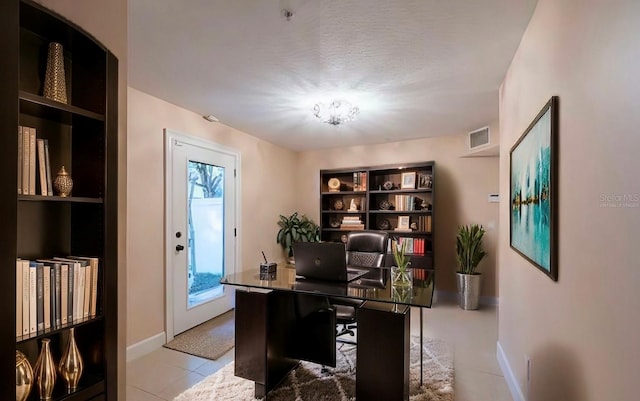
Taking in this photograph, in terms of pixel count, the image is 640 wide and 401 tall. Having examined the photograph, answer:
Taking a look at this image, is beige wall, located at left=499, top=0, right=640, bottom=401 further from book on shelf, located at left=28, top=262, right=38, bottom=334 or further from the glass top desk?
book on shelf, located at left=28, top=262, right=38, bottom=334

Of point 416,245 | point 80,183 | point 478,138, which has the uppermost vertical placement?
point 478,138

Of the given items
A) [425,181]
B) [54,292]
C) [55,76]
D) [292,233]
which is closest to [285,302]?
[54,292]

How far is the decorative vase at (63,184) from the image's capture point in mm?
1280

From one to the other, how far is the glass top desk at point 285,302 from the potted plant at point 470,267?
1.99 metres

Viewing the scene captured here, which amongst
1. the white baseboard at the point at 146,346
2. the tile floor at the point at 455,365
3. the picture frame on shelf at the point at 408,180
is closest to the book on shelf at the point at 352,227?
the picture frame on shelf at the point at 408,180

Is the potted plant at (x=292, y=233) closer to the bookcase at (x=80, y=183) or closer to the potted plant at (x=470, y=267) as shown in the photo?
the potted plant at (x=470, y=267)

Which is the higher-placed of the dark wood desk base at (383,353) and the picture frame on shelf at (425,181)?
the picture frame on shelf at (425,181)

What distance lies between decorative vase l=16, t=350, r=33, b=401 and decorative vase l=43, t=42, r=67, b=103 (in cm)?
102

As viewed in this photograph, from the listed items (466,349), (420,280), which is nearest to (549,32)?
(420,280)

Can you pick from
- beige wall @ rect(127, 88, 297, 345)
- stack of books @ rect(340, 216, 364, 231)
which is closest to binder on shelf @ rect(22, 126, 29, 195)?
beige wall @ rect(127, 88, 297, 345)

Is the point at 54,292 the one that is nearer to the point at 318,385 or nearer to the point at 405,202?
the point at 318,385

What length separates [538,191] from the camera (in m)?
1.55

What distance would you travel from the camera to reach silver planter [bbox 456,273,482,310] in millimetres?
3877

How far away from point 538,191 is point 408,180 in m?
2.94
